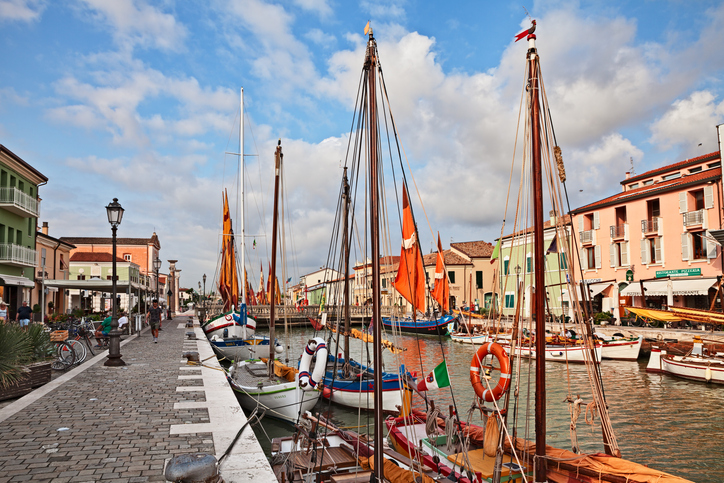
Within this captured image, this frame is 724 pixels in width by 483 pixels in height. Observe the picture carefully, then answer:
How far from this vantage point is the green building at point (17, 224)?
27406 millimetres

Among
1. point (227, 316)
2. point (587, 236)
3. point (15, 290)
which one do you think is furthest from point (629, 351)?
point (15, 290)

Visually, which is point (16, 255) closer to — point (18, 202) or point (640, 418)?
point (18, 202)

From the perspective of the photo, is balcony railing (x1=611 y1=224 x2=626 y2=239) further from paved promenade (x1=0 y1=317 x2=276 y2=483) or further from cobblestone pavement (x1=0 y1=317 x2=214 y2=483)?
cobblestone pavement (x1=0 y1=317 x2=214 y2=483)

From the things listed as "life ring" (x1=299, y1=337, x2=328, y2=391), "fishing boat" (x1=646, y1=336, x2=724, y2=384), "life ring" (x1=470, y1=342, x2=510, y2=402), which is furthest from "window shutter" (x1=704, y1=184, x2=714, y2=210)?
"life ring" (x1=299, y1=337, x2=328, y2=391)

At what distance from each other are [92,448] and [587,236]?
135 ft

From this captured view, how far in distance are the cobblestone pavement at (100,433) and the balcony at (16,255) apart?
20.3 meters

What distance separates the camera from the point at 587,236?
40.5m

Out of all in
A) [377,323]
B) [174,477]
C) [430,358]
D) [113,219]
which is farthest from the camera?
[430,358]

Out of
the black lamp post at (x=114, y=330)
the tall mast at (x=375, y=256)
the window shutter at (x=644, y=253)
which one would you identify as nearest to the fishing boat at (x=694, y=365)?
the window shutter at (x=644, y=253)

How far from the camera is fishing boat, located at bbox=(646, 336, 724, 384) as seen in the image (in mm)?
19453

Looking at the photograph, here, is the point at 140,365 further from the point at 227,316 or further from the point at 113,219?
the point at 227,316

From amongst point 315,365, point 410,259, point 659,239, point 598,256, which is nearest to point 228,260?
point 410,259

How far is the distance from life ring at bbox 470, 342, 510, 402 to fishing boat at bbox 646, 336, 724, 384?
17.5 m

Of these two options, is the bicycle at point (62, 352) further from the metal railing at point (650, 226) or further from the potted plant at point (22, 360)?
the metal railing at point (650, 226)
